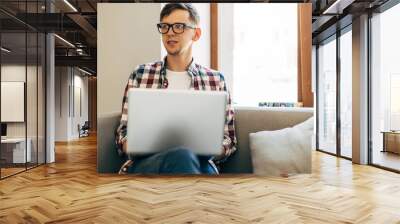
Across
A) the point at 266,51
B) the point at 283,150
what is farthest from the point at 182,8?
the point at 283,150

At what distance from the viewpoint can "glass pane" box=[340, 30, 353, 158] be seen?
8.82 m

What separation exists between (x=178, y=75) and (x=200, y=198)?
5.30ft

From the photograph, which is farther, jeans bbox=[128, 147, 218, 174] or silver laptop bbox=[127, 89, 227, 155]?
jeans bbox=[128, 147, 218, 174]

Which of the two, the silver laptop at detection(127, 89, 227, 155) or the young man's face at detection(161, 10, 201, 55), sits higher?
the young man's face at detection(161, 10, 201, 55)

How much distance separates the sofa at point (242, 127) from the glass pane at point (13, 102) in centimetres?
190

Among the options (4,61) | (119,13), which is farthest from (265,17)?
(4,61)

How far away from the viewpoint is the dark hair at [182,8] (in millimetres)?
5258

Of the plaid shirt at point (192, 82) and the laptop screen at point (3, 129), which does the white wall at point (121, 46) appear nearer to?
the plaid shirt at point (192, 82)

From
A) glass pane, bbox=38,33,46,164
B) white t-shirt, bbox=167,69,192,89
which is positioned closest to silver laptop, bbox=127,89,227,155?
white t-shirt, bbox=167,69,192,89

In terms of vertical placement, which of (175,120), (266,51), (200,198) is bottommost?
(200,198)

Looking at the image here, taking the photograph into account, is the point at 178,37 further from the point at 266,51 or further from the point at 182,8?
the point at 266,51

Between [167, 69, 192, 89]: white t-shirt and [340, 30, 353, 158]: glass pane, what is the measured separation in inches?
182

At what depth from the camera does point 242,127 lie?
5.32 metres

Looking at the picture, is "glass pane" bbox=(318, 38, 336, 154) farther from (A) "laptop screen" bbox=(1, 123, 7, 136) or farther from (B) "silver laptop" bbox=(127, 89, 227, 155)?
(A) "laptop screen" bbox=(1, 123, 7, 136)
